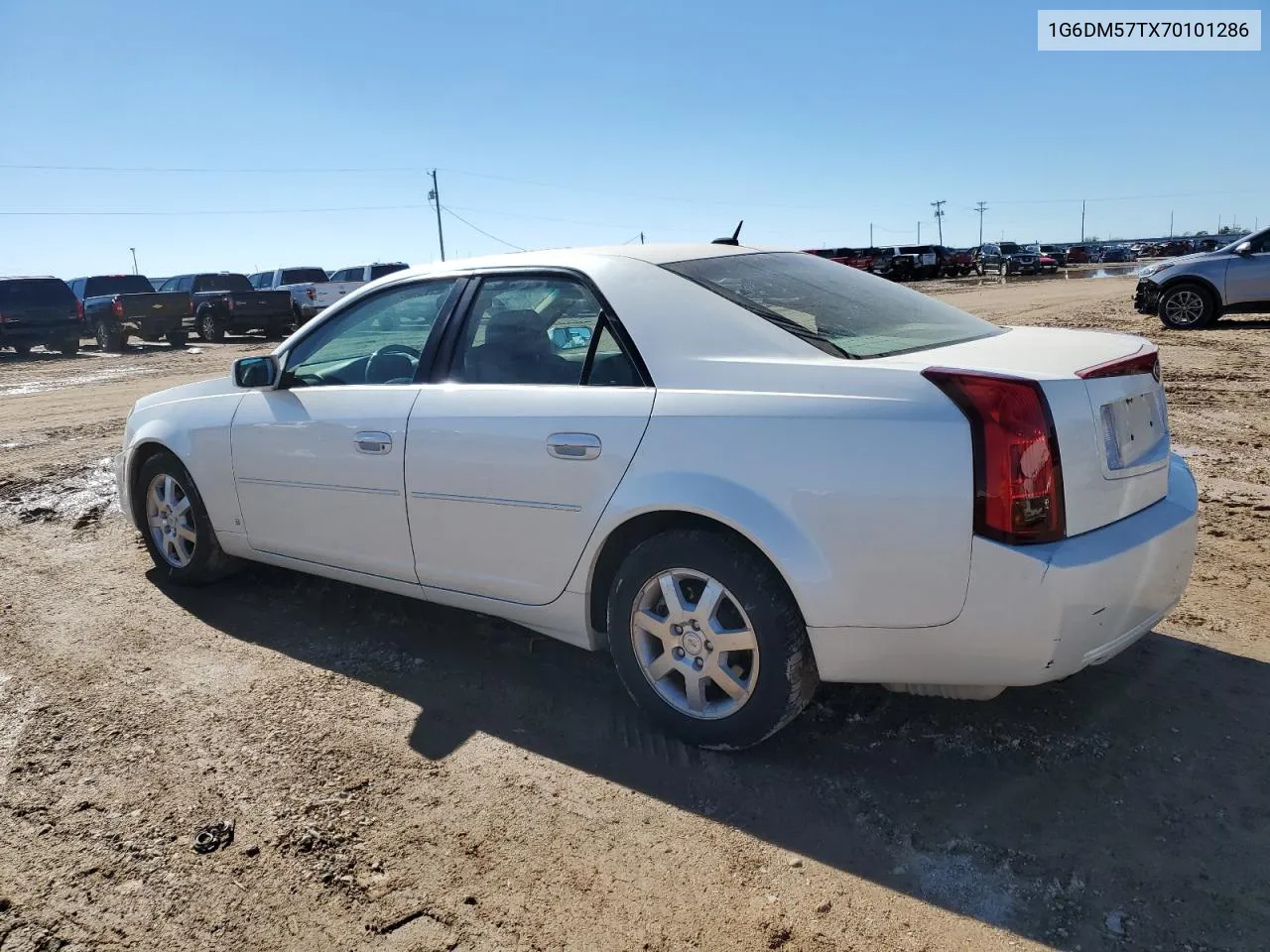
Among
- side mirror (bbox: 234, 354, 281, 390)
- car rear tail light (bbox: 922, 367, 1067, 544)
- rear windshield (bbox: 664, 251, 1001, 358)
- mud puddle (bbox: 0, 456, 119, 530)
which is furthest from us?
mud puddle (bbox: 0, 456, 119, 530)

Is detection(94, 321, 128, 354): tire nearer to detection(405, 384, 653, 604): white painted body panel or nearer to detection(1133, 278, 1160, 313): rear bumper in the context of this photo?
detection(1133, 278, 1160, 313): rear bumper

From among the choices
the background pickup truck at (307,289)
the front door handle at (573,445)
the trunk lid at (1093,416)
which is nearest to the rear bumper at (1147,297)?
the trunk lid at (1093,416)

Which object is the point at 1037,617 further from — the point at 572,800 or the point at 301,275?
the point at 301,275

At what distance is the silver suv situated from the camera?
567 inches

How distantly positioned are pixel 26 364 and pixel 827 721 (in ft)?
76.4

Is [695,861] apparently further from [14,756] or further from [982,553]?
[14,756]

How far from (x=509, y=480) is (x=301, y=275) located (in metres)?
27.7

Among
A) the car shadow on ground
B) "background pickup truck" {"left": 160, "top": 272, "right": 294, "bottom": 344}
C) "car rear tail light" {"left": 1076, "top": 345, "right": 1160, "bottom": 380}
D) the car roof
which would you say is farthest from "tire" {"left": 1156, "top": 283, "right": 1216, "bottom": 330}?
"background pickup truck" {"left": 160, "top": 272, "right": 294, "bottom": 344}

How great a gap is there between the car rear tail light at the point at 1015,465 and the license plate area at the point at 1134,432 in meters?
0.26

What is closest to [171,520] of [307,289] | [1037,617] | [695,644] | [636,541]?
[636,541]

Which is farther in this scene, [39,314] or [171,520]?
[39,314]

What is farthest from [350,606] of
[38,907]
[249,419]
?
[38,907]

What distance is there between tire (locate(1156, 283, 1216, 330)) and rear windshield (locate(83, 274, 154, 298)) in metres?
23.9

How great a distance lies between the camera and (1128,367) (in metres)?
2.91
